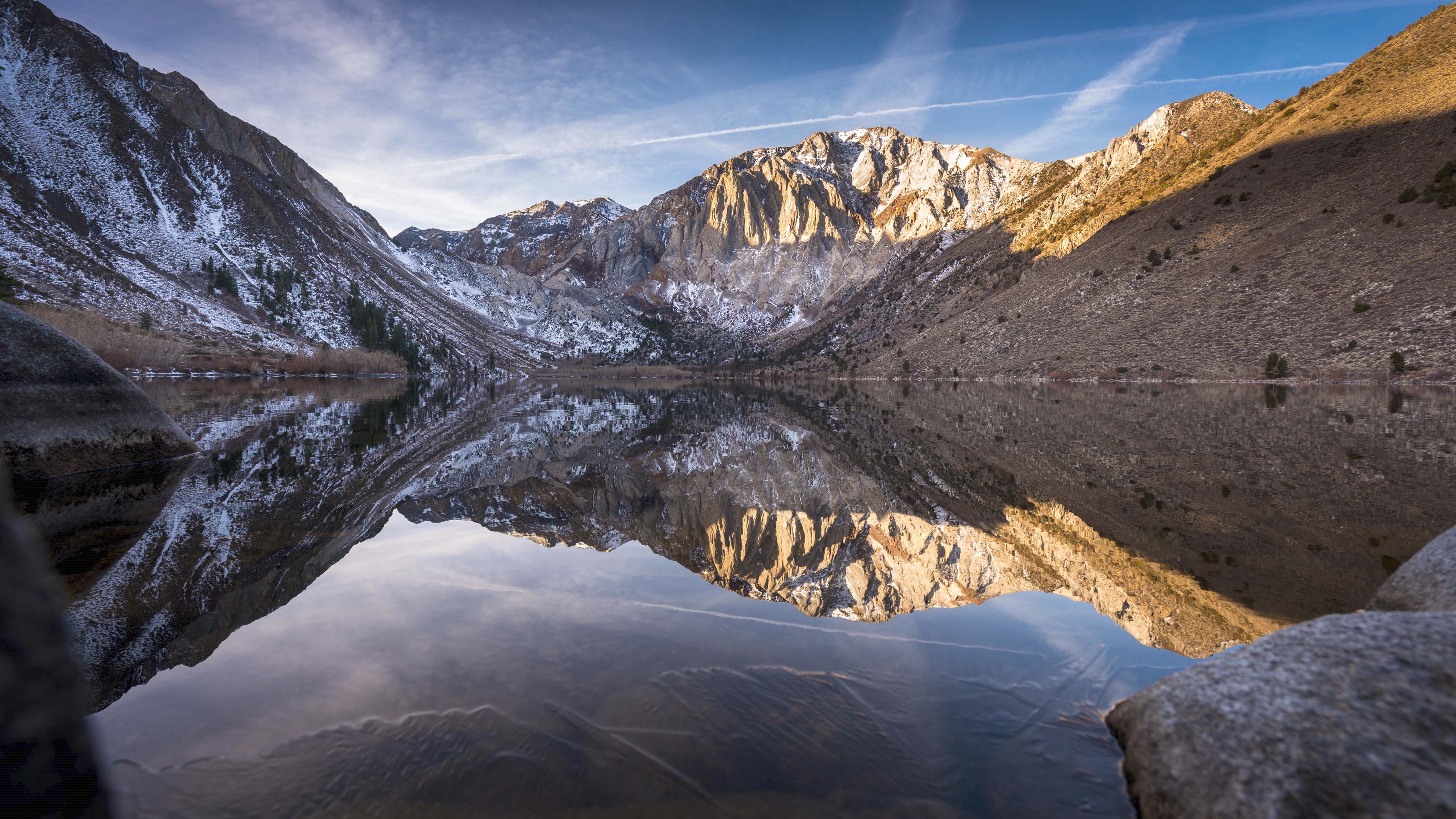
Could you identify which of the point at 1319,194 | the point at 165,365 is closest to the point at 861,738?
the point at 1319,194

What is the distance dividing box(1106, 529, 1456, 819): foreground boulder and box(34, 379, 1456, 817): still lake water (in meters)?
0.67

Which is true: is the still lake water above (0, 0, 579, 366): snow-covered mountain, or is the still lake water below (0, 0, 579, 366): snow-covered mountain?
below

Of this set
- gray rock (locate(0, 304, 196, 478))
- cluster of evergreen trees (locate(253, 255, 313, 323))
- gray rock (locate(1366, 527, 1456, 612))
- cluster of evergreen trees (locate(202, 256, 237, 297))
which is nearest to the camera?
gray rock (locate(1366, 527, 1456, 612))

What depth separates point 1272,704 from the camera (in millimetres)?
4039

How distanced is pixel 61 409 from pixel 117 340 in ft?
322

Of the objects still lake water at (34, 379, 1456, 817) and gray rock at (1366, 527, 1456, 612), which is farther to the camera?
gray rock at (1366, 527, 1456, 612)

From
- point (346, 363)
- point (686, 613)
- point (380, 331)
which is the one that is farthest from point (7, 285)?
point (686, 613)

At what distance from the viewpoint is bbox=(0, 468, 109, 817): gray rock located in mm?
1725

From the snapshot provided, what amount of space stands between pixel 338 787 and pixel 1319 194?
97.0m

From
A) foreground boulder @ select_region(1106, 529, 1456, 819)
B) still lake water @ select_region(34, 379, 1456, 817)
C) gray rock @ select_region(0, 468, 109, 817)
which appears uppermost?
gray rock @ select_region(0, 468, 109, 817)

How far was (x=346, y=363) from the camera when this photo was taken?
13488 centimetres

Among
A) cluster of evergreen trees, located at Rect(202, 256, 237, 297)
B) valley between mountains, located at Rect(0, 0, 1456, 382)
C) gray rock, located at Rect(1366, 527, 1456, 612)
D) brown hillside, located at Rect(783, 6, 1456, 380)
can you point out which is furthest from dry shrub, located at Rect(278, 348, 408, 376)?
gray rock, located at Rect(1366, 527, 1456, 612)

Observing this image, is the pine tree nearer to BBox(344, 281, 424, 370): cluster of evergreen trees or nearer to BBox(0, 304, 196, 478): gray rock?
BBox(344, 281, 424, 370): cluster of evergreen trees

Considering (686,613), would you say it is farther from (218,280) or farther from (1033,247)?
(218,280)
